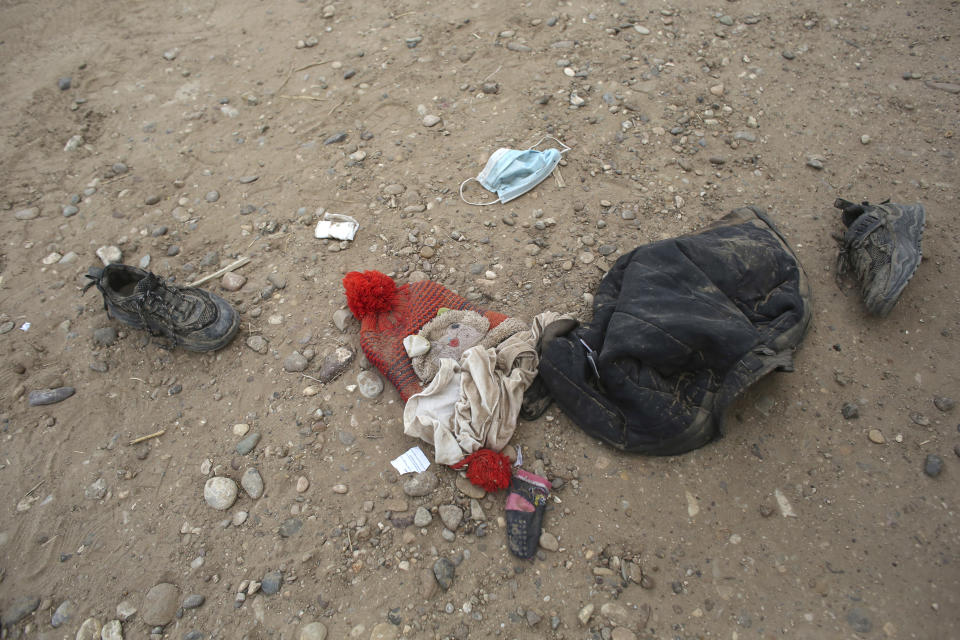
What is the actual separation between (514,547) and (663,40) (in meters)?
3.78

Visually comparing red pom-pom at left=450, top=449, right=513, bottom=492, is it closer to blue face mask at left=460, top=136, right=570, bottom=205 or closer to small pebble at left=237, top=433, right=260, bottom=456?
small pebble at left=237, top=433, right=260, bottom=456

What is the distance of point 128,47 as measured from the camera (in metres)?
4.64

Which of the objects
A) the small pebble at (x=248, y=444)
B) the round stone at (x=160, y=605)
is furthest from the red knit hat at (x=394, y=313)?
the round stone at (x=160, y=605)

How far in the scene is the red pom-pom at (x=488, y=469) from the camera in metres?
2.17

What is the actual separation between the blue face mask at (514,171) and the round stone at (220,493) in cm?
204

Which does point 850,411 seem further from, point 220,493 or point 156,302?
point 156,302

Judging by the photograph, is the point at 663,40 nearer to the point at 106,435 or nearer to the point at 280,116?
the point at 280,116

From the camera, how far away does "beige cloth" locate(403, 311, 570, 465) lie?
2.26 metres

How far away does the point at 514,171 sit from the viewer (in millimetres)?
3242

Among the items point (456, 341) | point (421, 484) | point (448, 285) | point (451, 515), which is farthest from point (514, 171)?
point (451, 515)

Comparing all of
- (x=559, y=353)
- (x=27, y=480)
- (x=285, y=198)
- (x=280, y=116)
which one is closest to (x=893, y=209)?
(x=559, y=353)

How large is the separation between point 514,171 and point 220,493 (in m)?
2.39

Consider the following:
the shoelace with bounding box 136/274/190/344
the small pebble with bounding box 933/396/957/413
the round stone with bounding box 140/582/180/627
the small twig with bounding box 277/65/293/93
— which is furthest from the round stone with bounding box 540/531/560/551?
the small twig with bounding box 277/65/293/93

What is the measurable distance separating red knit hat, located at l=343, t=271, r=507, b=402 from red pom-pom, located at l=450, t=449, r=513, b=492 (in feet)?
1.50
